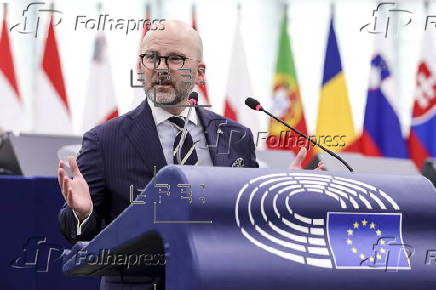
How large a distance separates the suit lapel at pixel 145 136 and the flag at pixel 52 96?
5188mm

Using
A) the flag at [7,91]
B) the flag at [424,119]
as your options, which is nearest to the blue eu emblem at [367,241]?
the flag at [7,91]

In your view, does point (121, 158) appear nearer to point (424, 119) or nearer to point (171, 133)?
point (171, 133)

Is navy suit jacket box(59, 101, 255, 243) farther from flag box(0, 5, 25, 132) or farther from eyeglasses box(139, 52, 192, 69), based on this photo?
flag box(0, 5, 25, 132)

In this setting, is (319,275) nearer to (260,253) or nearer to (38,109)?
(260,253)

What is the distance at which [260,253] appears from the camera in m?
1.53

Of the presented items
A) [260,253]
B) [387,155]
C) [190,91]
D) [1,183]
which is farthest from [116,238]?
[387,155]

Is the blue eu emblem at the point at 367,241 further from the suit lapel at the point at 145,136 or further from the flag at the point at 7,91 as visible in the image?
the flag at the point at 7,91

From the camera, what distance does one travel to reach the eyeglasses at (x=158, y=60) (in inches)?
86.0

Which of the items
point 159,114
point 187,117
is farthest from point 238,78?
point 187,117

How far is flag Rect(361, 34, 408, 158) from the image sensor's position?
314 inches

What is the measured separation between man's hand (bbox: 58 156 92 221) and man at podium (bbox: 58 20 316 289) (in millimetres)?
171

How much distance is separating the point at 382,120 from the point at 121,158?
6078 millimetres

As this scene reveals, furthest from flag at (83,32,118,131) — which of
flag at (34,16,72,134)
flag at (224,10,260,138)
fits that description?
flag at (224,10,260,138)

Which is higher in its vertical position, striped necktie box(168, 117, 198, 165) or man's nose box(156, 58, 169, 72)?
man's nose box(156, 58, 169, 72)
